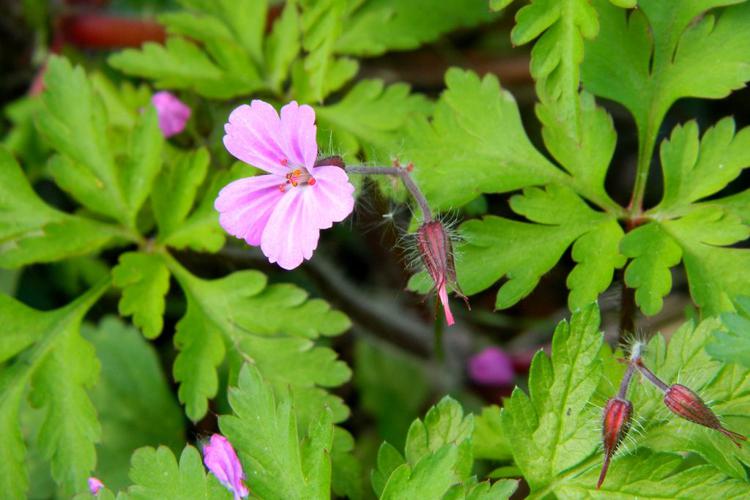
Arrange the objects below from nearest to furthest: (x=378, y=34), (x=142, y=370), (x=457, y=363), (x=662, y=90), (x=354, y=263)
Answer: (x=662, y=90), (x=378, y=34), (x=142, y=370), (x=457, y=363), (x=354, y=263)

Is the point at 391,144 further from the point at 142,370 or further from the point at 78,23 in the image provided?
the point at 78,23

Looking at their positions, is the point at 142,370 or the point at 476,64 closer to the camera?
the point at 142,370

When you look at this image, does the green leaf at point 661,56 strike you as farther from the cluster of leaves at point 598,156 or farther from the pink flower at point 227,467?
the pink flower at point 227,467

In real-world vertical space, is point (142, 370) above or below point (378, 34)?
below

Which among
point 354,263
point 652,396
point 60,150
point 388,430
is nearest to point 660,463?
point 652,396

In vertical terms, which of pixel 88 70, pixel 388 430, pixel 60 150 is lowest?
pixel 388 430

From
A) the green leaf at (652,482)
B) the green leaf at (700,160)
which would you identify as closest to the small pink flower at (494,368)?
the green leaf at (700,160)
